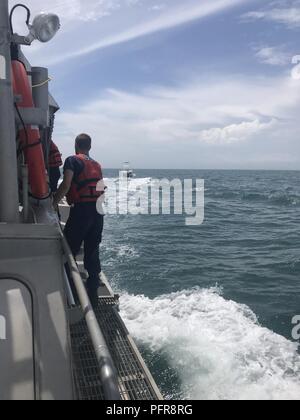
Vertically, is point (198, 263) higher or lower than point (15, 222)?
lower

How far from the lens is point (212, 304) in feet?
33.6

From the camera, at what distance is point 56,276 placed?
2607 mm

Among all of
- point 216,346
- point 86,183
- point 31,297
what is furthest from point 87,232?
point 216,346

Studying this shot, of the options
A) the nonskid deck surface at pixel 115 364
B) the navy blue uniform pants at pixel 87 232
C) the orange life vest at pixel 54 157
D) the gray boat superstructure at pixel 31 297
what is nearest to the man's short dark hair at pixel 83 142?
the navy blue uniform pants at pixel 87 232

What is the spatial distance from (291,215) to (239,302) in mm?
18737

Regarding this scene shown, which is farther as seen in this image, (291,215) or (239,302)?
(291,215)

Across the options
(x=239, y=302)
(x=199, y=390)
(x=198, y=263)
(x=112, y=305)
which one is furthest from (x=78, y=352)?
(x=198, y=263)

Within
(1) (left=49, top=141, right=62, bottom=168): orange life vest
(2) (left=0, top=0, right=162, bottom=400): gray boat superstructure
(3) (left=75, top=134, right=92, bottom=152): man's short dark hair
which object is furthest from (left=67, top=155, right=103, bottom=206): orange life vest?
(1) (left=49, top=141, right=62, bottom=168): orange life vest

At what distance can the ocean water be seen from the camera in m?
6.88

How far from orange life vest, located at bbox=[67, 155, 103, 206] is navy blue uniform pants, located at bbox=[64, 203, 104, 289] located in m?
0.08

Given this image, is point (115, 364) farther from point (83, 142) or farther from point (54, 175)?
point (54, 175)

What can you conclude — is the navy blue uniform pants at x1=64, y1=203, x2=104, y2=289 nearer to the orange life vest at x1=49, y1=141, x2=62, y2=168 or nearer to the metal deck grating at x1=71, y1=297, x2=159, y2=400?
the metal deck grating at x1=71, y1=297, x2=159, y2=400
